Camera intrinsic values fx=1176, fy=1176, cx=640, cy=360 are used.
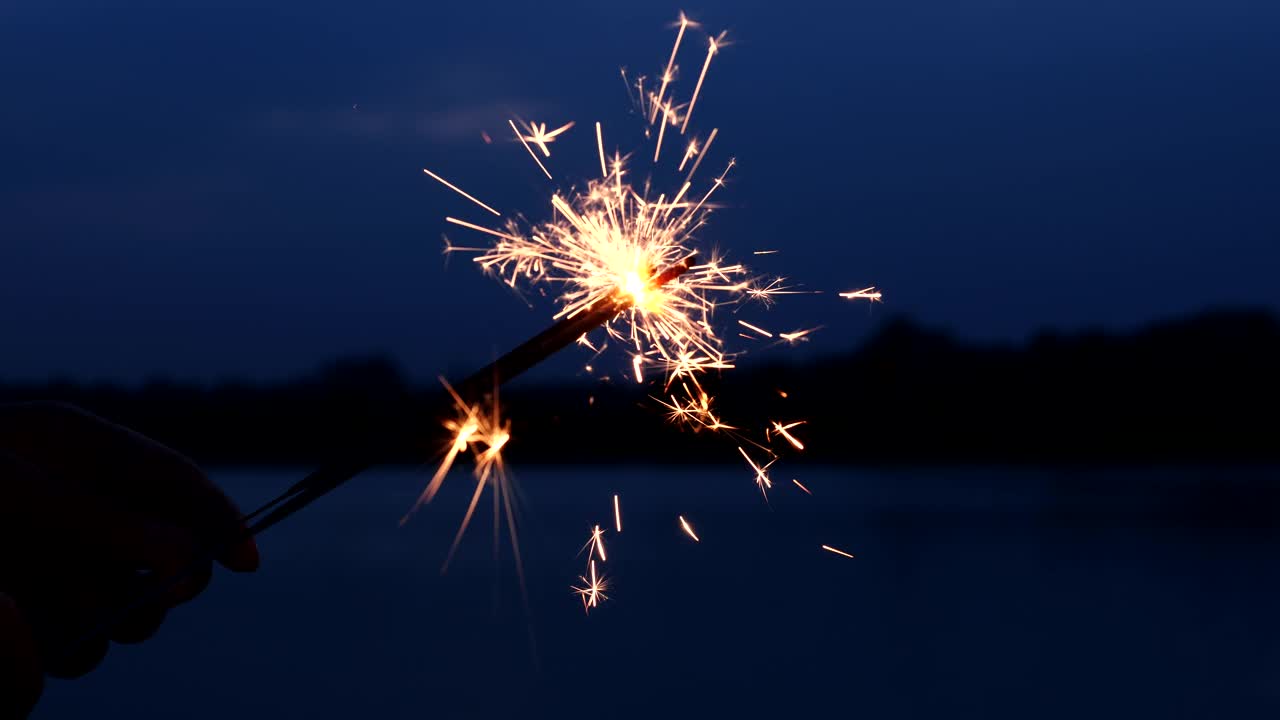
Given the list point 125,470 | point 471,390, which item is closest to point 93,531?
point 125,470

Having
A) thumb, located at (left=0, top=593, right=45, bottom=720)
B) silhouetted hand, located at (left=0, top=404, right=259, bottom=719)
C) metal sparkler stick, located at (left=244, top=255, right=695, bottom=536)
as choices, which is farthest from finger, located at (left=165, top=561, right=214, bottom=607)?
thumb, located at (left=0, top=593, right=45, bottom=720)

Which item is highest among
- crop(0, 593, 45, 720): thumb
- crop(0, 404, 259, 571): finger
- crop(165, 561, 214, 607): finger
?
crop(0, 404, 259, 571): finger

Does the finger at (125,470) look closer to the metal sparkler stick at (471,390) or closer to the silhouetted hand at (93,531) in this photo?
the silhouetted hand at (93,531)

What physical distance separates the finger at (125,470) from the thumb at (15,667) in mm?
402

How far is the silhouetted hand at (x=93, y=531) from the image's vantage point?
2.07m

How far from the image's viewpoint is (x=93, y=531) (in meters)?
2.11

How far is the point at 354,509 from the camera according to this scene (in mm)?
58094

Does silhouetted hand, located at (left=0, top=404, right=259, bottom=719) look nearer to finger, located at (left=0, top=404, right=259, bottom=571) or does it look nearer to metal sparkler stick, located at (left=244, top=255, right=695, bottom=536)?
finger, located at (left=0, top=404, right=259, bottom=571)

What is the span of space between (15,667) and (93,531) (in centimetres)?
32

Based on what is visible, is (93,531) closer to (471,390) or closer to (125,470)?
(125,470)

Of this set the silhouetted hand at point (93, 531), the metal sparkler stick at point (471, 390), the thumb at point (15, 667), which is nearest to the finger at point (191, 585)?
the silhouetted hand at point (93, 531)

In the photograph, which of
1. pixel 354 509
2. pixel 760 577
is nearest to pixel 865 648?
pixel 760 577

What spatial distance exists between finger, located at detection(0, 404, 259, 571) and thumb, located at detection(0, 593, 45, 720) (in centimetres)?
40

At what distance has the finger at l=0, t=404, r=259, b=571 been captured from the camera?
2.24 meters
